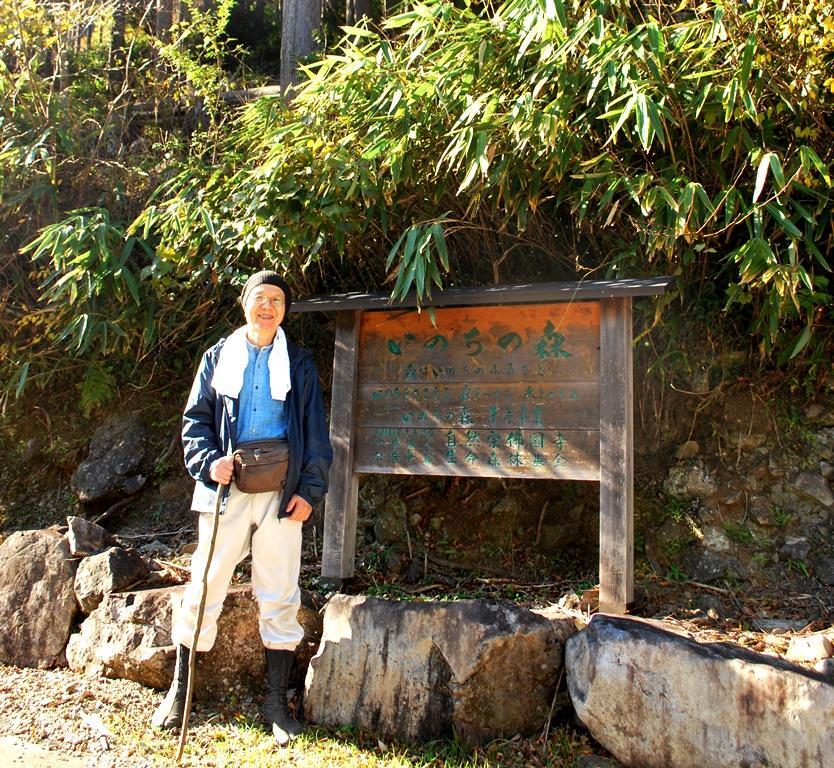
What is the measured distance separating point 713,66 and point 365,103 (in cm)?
181

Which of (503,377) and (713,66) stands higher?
(713,66)

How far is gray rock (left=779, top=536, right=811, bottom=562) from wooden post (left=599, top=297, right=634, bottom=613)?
4.18 feet

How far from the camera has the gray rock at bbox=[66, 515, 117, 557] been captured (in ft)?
14.1

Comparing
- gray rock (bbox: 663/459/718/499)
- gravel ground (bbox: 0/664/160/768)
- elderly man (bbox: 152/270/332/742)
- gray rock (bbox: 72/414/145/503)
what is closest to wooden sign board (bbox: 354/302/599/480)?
elderly man (bbox: 152/270/332/742)

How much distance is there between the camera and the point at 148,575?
4266mm

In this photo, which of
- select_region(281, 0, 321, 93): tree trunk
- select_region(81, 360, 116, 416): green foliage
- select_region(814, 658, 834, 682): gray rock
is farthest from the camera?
select_region(281, 0, 321, 93): tree trunk

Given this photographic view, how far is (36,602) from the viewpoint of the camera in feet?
13.7

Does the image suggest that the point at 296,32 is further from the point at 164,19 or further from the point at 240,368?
the point at 240,368

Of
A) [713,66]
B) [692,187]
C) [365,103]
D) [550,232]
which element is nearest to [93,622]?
[365,103]

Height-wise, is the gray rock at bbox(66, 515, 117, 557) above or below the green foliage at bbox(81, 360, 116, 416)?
below

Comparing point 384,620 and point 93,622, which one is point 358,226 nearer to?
point 384,620

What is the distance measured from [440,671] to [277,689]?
2.53 feet

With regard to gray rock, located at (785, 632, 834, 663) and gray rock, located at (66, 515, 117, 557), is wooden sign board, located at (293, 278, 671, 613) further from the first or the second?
gray rock, located at (66, 515, 117, 557)

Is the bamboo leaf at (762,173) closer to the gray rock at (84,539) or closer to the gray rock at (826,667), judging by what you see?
the gray rock at (826,667)
